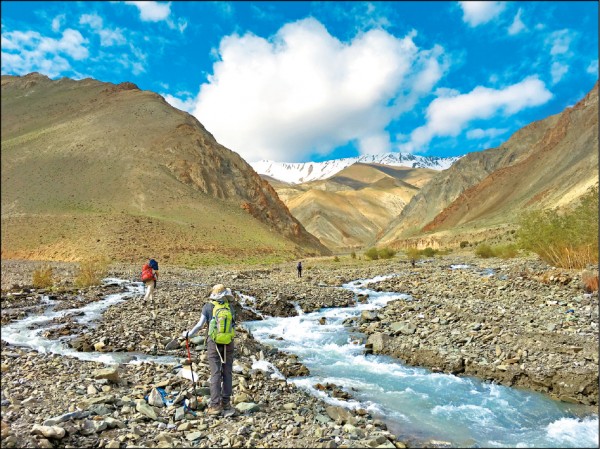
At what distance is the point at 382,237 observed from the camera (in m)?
142

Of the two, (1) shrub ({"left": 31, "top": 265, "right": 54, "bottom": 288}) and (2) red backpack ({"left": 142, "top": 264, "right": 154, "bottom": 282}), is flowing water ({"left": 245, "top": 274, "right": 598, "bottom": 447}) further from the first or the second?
(1) shrub ({"left": 31, "top": 265, "right": 54, "bottom": 288})

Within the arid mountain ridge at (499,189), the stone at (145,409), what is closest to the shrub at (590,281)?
the stone at (145,409)

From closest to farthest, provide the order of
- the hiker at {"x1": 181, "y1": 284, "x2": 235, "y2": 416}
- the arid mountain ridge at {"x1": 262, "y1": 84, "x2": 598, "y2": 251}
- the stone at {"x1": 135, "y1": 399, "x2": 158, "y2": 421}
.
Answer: the stone at {"x1": 135, "y1": 399, "x2": 158, "y2": 421} < the hiker at {"x1": 181, "y1": 284, "x2": 235, "y2": 416} < the arid mountain ridge at {"x1": 262, "y1": 84, "x2": 598, "y2": 251}

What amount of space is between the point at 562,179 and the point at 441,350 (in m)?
71.2

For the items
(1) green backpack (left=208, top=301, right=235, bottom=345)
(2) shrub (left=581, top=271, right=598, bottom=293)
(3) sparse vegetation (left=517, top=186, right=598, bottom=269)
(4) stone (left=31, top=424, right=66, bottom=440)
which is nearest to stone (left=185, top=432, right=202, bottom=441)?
(1) green backpack (left=208, top=301, right=235, bottom=345)

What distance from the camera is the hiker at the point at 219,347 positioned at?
28.8ft

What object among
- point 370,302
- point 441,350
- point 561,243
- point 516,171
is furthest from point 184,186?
point 516,171

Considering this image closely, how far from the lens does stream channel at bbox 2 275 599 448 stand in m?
8.97

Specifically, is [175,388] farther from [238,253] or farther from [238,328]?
[238,253]

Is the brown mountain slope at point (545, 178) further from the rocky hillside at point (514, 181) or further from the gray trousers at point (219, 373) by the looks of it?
the gray trousers at point (219, 373)

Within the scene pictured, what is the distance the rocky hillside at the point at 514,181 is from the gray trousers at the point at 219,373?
58.5 m

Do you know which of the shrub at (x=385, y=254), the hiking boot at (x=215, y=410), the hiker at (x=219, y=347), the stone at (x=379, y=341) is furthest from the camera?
the shrub at (x=385, y=254)

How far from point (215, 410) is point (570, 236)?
2606 cm

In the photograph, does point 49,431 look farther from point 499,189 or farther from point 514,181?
point 499,189
